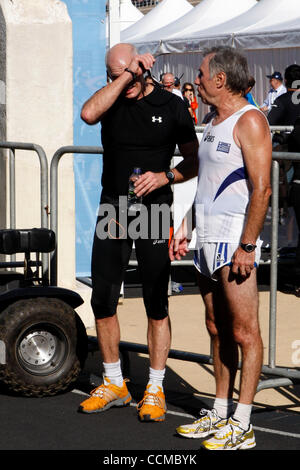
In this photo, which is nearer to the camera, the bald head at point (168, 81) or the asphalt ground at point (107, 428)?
the asphalt ground at point (107, 428)

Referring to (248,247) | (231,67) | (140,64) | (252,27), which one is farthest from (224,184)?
(252,27)

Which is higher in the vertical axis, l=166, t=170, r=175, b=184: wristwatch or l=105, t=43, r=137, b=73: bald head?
l=105, t=43, r=137, b=73: bald head

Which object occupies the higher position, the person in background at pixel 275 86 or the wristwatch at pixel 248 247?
the person in background at pixel 275 86

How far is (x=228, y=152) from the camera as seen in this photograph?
4172mm

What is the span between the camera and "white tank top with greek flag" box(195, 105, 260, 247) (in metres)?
4.18

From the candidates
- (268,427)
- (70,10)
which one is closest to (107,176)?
(268,427)

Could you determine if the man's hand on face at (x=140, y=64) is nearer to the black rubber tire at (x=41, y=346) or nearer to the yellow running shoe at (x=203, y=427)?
the black rubber tire at (x=41, y=346)

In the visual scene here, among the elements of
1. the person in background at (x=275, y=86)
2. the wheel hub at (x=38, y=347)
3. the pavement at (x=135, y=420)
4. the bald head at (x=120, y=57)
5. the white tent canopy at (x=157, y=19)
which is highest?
the white tent canopy at (x=157, y=19)

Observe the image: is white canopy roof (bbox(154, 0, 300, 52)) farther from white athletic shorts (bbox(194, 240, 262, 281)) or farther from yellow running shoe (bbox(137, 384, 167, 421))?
white athletic shorts (bbox(194, 240, 262, 281))

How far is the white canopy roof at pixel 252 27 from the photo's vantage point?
16891 millimetres

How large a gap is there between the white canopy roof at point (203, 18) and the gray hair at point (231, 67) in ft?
48.5

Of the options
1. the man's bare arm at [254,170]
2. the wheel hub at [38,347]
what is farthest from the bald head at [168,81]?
the man's bare arm at [254,170]

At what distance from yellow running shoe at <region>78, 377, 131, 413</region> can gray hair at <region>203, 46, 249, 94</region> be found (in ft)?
6.07

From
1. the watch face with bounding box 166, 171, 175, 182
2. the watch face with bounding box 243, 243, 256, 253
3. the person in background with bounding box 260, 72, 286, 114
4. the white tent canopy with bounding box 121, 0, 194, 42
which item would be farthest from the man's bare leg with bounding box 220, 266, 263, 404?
the white tent canopy with bounding box 121, 0, 194, 42
